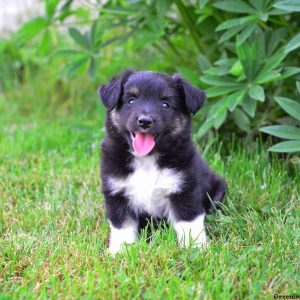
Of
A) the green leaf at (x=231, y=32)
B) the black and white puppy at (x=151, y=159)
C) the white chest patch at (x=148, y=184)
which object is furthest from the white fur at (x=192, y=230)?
the green leaf at (x=231, y=32)

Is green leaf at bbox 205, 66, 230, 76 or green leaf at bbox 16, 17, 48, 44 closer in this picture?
green leaf at bbox 205, 66, 230, 76

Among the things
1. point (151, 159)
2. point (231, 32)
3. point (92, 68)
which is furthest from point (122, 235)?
point (92, 68)

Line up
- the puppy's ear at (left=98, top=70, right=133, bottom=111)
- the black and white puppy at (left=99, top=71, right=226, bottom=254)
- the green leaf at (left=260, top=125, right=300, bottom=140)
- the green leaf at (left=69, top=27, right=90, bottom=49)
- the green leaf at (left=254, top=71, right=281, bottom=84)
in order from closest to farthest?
the black and white puppy at (left=99, top=71, right=226, bottom=254), the puppy's ear at (left=98, top=70, right=133, bottom=111), the green leaf at (left=260, top=125, right=300, bottom=140), the green leaf at (left=254, top=71, right=281, bottom=84), the green leaf at (left=69, top=27, right=90, bottom=49)

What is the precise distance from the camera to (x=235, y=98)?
4637mm

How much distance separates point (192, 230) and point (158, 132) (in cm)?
69

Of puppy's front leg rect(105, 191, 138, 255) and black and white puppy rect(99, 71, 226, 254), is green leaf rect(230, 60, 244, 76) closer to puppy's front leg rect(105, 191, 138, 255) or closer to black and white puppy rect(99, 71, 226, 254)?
black and white puppy rect(99, 71, 226, 254)

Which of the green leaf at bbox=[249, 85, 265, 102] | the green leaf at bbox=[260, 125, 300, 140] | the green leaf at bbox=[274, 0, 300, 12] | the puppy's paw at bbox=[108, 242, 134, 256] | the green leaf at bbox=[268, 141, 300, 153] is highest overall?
the green leaf at bbox=[274, 0, 300, 12]

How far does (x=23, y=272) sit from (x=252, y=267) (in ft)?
4.44

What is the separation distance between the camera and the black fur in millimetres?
3756

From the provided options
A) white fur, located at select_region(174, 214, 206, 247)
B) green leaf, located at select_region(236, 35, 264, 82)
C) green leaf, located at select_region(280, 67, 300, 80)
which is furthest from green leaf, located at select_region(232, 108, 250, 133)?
white fur, located at select_region(174, 214, 206, 247)

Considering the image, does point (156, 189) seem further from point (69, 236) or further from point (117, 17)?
point (117, 17)

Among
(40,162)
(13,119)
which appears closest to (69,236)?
(40,162)

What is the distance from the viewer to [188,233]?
12.2 feet

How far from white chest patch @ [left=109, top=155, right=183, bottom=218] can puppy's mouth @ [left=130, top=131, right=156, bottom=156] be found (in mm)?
139
